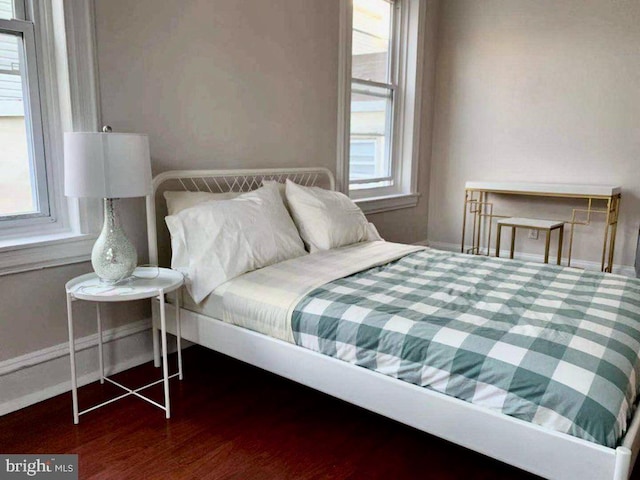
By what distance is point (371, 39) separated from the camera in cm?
414

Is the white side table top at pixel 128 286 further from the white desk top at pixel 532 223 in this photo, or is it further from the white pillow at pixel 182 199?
the white desk top at pixel 532 223

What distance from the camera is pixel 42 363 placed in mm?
2205

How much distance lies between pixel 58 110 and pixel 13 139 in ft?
0.73

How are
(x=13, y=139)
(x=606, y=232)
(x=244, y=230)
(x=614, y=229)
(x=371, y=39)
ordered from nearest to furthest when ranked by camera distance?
(x=13, y=139) < (x=244, y=230) < (x=606, y=232) < (x=614, y=229) < (x=371, y=39)

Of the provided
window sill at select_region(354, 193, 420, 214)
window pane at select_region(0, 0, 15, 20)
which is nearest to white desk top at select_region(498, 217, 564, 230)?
window sill at select_region(354, 193, 420, 214)

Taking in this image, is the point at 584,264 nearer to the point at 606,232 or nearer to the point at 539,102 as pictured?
the point at 606,232

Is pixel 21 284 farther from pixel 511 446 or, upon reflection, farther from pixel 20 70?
pixel 511 446

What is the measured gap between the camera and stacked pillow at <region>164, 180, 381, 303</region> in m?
2.28

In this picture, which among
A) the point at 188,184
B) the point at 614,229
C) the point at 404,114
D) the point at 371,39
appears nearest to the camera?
the point at 188,184

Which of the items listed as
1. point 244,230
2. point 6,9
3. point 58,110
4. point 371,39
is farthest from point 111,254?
point 371,39

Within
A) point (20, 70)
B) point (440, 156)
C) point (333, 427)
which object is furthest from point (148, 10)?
point (440, 156)

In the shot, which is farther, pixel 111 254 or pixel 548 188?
pixel 548 188

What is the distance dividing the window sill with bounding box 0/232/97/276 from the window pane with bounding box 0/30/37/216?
0.18m

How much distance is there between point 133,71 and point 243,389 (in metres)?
1.59
